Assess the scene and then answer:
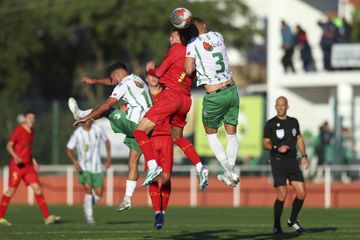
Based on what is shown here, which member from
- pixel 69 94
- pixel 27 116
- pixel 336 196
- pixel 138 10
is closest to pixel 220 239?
pixel 27 116

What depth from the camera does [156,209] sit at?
19.3 meters

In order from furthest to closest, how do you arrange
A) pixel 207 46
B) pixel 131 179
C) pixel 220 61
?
pixel 131 179 < pixel 220 61 < pixel 207 46

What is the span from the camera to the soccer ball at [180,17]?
746 inches

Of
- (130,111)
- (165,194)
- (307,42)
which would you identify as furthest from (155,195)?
(307,42)

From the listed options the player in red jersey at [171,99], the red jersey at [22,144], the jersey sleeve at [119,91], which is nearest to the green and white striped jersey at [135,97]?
the jersey sleeve at [119,91]

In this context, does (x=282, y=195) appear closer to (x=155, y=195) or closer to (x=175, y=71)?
(x=155, y=195)

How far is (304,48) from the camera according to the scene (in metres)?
43.2

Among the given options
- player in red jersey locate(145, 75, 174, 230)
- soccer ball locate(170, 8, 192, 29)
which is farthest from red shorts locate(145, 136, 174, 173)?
soccer ball locate(170, 8, 192, 29)

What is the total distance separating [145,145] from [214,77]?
1487 mm

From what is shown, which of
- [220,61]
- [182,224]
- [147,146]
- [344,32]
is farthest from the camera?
[344,32]

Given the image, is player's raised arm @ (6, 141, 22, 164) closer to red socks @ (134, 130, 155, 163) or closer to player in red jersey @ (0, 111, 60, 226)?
player in red jersey @ (0, 111, 60, 226)

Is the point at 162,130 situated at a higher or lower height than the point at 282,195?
higher

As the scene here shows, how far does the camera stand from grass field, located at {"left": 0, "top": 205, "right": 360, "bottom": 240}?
21344 millimetres

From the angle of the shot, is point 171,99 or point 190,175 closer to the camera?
point 171,99
